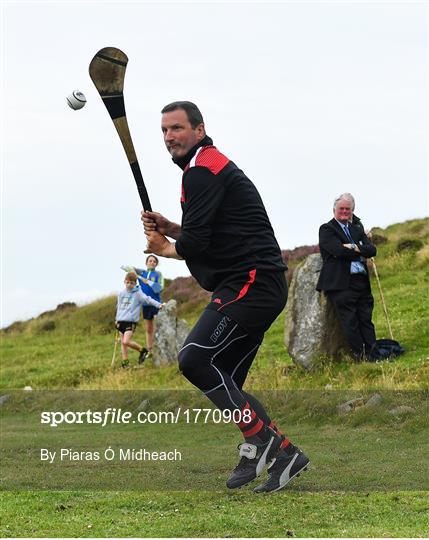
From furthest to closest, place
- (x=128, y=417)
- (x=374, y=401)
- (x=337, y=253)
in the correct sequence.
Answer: (x=128, y=417) → (x=337, y=253) → (x=374, y=401)

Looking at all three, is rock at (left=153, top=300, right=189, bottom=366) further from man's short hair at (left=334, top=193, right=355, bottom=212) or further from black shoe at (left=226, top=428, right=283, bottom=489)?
black shoe at (left=226, top=428, right=283, bottom=489)

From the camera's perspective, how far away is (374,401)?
13.9 meters

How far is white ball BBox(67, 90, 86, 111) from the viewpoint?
29.8 ft

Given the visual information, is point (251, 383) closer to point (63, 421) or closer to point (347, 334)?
point (347, 334)

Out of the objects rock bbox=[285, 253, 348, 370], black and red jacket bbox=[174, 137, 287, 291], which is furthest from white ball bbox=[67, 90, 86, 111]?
rock bbox=[285, 253, 348, 370]

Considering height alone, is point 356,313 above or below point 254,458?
above

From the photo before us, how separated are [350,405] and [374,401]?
0.44m

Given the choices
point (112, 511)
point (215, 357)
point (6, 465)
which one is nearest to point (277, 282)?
point (215, 357)

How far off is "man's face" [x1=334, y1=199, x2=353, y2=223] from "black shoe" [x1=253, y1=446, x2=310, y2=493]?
8.92m

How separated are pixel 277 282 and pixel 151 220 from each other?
1181 mm

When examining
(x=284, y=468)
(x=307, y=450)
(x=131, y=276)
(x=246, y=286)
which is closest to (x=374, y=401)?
(x=307, y=450)

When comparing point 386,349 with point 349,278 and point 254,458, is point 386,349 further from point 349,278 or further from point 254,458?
point 254,458

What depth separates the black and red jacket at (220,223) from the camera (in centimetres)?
802

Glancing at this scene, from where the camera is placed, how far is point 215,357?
826 centimetres
